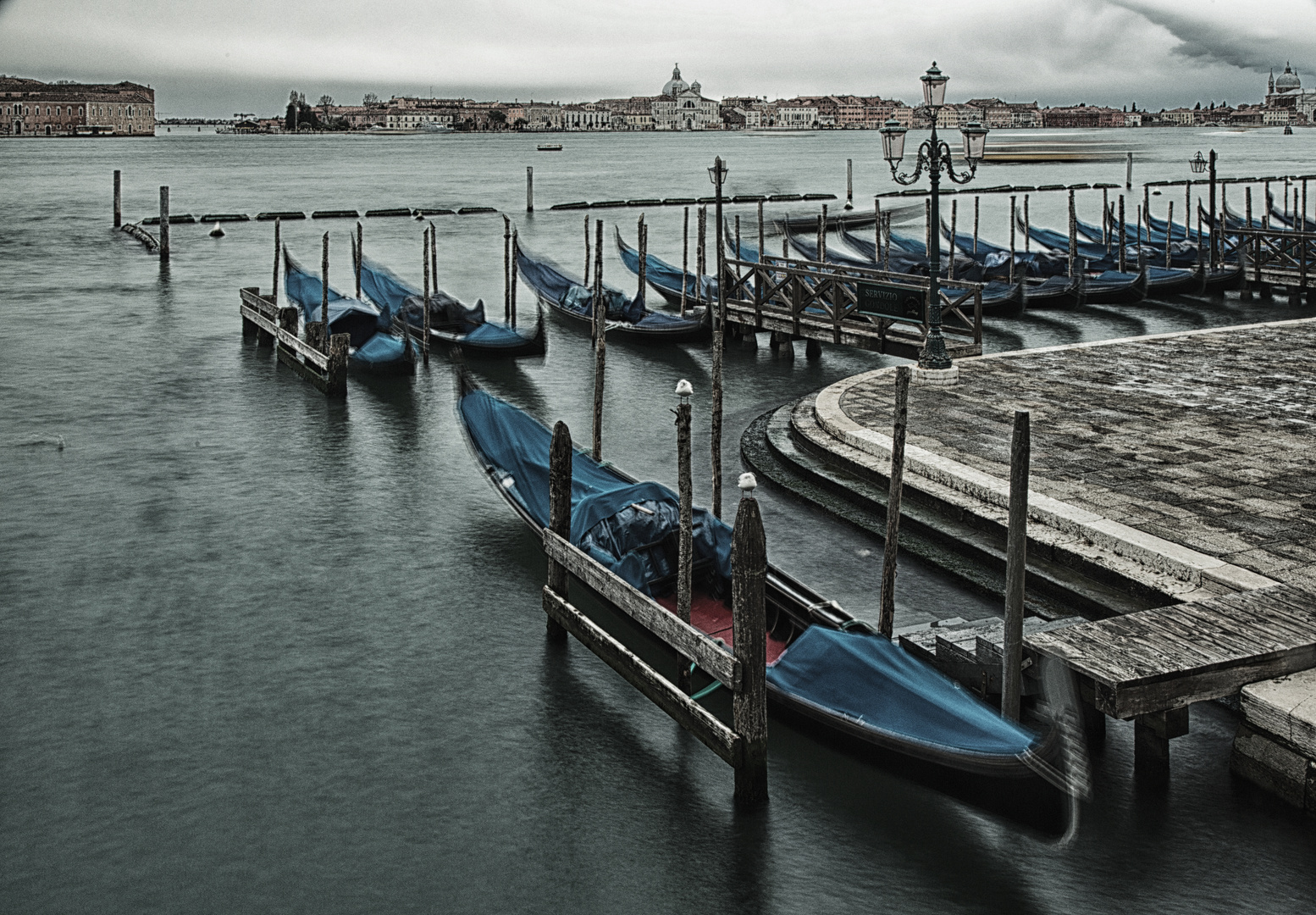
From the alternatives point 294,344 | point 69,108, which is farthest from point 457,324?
point 69,108

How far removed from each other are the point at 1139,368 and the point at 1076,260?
943 centimetres

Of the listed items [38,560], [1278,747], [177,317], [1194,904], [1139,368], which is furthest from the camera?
[177,317]

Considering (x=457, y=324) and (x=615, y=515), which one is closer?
(x=615, y=515)

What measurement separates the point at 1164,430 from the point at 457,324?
921 centimetres

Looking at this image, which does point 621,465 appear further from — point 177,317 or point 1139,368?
point 177,317

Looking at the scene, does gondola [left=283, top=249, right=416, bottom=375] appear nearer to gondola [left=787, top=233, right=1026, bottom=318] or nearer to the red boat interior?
gondola [left=787, top=233, right=1026, bottom=318]

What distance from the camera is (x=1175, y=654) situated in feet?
17.1

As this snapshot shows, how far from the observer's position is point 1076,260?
2042 centimetres

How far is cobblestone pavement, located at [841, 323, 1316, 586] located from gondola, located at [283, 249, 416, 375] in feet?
18.3

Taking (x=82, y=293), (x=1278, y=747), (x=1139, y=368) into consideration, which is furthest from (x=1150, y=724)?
(x=82, y=293)

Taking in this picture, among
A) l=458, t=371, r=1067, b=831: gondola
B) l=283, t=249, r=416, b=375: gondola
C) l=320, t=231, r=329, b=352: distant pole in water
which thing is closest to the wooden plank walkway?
l=458, t=371, r=1067, b=831: gondola

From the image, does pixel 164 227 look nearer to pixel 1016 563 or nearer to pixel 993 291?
pixel 993 291

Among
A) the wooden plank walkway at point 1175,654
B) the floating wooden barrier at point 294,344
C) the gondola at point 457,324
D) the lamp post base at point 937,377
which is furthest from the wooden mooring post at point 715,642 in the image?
the gondola at point 457,324

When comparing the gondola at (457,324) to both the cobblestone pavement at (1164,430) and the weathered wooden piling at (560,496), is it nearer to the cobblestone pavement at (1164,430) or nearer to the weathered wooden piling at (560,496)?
the cobblestone pavement at (1164,430)
